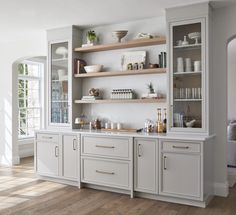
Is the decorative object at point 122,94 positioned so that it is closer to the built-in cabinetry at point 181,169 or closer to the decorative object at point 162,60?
the decorative object at point 162,60

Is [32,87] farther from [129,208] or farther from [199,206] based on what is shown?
[199,206]

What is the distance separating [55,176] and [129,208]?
161 cm

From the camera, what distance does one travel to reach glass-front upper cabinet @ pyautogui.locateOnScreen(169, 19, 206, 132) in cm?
375

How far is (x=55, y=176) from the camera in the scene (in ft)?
15.2

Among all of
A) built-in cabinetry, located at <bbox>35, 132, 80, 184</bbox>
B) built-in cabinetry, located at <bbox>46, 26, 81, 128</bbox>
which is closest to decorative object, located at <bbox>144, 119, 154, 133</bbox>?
built-in cabinetry, located at <bbox>35, 132, 80, 184</bbox>

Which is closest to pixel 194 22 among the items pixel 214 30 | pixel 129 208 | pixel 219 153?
pixel 214 30

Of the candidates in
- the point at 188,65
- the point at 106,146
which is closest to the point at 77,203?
the point at 106,146

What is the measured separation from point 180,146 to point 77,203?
4.93 ft

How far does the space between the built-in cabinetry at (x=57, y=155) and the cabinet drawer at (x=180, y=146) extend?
4.64ft

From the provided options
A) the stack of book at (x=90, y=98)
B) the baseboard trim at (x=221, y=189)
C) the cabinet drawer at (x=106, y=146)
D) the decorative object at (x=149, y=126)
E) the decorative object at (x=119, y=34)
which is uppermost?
the decorative object at (x=119, y=34)

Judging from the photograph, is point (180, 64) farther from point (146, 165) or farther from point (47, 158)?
point (47, 158)

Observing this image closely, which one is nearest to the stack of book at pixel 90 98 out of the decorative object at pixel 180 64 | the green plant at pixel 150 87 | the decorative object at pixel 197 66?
the green plant at pixel 150 87

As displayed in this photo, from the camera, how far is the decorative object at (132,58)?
4355mm

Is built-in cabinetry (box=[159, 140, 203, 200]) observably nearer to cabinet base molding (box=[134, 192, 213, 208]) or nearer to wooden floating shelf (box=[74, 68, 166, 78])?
cabinet base molding (box=[134, 192, 213, 208])
